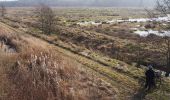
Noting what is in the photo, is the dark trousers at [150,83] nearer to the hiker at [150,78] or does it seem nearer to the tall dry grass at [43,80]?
the hiker at [150,78]

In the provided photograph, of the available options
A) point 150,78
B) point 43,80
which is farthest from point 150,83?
point 43,80

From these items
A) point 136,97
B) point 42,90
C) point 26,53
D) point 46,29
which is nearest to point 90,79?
point 136,97

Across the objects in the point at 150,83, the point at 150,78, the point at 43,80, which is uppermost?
the point at 43,80

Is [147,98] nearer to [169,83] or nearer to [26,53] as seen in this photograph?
[169,83]

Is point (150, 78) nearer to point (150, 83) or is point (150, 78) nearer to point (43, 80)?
point (150, 83)

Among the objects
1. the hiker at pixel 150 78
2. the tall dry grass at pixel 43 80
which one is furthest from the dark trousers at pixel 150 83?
the tall dry grass at pixel 43 80

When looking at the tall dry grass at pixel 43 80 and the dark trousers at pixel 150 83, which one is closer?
the tall dry grass at pixel 43 80

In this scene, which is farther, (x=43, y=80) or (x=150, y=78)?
(x=150, y=78)

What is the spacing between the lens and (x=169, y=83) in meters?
19.9

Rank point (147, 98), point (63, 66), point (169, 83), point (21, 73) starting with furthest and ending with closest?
point (169, 83), point (147, 98), point (63, 66), point (21, 73)

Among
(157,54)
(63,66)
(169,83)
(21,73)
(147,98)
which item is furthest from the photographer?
(157,54)

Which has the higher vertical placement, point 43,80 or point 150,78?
point 43,80

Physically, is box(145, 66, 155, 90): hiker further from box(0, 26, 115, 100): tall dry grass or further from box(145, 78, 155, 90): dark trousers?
box(0, 26, 115, 100): tall dry grass

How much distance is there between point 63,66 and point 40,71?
2.02m
